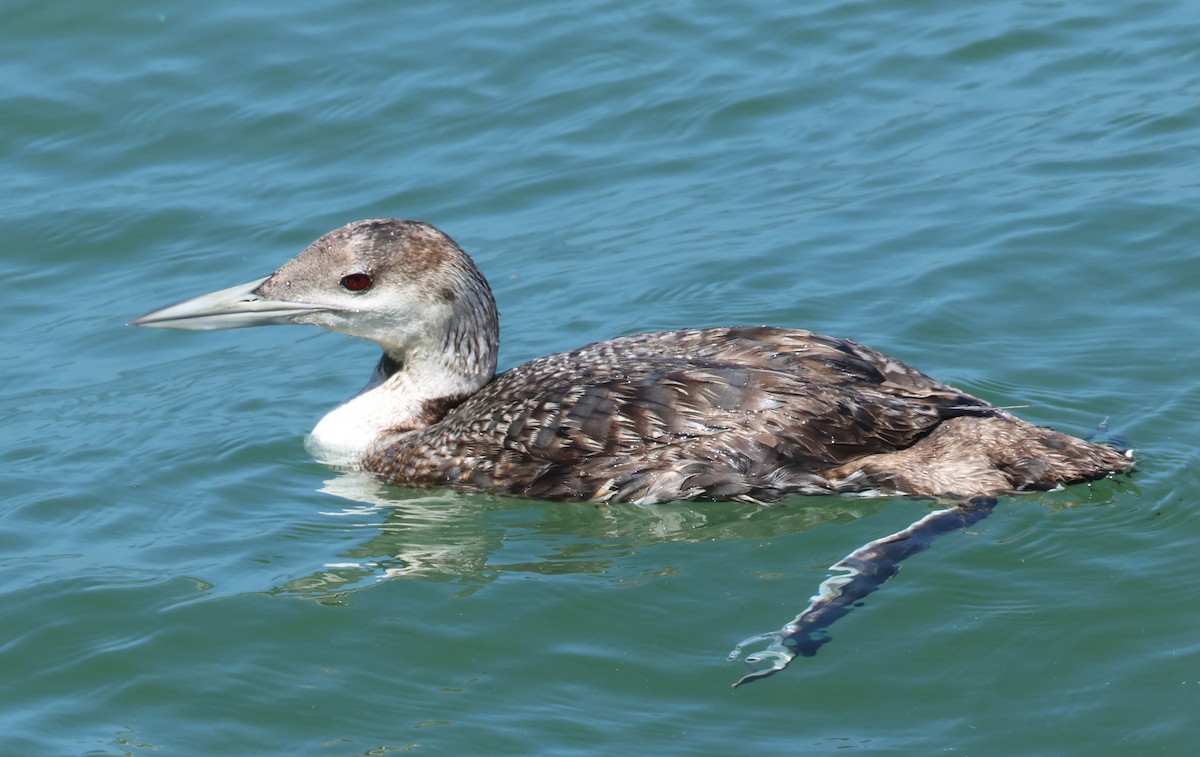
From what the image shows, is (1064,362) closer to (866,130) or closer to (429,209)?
(866,130)

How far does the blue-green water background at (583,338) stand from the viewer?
19.2 feet

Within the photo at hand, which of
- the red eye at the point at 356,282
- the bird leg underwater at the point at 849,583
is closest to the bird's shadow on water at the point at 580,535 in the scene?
the bird leg underwater at the point at 849,583

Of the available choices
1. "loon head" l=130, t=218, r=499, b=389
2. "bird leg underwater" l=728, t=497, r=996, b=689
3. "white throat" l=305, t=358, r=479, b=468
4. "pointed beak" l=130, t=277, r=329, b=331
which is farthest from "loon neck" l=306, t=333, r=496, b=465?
"bird leg underwater" l=728, t=497, r=996, b=689

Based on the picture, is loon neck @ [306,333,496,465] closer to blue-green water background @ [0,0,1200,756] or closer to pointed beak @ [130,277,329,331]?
blue-green water background @ [0,0,1200,756]

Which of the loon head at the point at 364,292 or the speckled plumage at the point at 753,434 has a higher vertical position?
the loon head at the point at 364,292

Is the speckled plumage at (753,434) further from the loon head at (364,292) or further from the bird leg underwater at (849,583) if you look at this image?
the loon head at (364,292)

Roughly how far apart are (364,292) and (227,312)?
605 mm

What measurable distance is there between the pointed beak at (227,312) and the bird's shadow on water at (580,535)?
3.04 feet

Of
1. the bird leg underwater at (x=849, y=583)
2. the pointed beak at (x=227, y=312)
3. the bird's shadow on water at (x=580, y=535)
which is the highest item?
the pointed beak at (x=227, y=312)

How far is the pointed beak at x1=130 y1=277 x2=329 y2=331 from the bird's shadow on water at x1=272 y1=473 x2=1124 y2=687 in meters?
0.93

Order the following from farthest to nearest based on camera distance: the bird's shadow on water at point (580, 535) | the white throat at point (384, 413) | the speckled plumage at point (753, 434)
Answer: the white throat at point (384, 413)
the speckled plumage at point (753, 434)
the bird's shadow on water at point (580, 535)

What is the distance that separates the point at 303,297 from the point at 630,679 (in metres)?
2.67

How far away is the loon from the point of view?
6867 mm

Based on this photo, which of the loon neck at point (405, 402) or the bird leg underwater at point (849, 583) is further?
the loon neck at point (405, 402)
